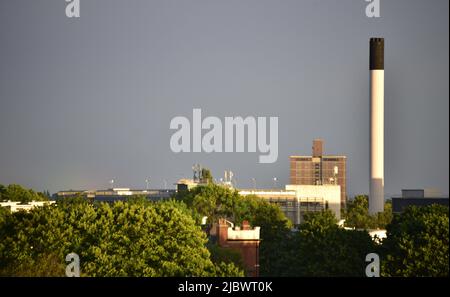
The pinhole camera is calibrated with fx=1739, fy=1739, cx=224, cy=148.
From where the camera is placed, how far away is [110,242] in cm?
16788

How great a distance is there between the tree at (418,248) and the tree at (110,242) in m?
16.1

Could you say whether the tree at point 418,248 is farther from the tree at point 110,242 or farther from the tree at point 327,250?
the tree at point 110,242

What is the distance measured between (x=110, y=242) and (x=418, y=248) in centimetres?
2965

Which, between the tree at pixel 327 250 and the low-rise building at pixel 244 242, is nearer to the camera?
the tree at pixel 327 250

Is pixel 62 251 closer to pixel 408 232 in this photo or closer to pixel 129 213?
pixel 129 213

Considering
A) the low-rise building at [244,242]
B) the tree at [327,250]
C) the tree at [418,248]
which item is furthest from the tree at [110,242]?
the tree at [418,248]

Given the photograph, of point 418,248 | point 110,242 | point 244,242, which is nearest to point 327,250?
point 244,242

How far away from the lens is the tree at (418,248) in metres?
165

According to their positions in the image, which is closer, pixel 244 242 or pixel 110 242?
pixel 110 242

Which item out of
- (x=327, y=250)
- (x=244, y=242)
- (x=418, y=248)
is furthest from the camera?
(x=244, y=242)

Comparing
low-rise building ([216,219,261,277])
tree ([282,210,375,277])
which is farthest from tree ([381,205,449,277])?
low-rise building ([216,219,261,277])

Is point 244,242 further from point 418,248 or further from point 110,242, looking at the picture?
point 418,248
